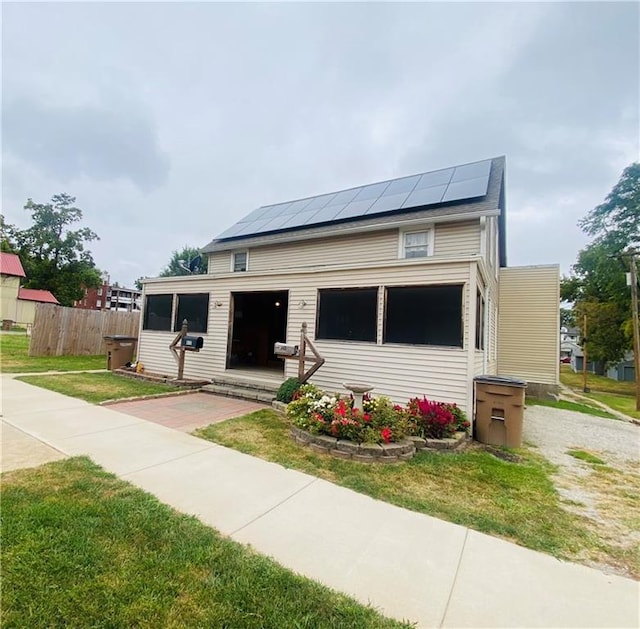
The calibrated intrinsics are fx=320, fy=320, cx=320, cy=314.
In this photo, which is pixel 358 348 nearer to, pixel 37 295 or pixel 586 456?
Result: pixel 586 456

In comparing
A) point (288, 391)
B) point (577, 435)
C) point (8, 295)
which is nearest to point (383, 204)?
point (288, 391)

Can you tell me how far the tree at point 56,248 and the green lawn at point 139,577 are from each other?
3982 cm

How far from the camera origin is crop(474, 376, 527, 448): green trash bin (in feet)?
16.7

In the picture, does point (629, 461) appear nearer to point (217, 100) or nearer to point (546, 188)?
point (217, 100)

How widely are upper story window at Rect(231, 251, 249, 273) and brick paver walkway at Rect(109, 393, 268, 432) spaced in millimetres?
5403

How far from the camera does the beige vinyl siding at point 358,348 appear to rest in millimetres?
5598

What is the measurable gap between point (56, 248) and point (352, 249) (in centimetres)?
3762

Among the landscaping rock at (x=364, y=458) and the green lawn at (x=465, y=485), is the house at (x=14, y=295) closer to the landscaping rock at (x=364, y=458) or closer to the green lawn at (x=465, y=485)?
the green lawn at (x=465, y=485)

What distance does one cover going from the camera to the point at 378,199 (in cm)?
1028

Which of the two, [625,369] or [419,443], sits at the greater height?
[625,369]

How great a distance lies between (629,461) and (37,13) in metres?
13.8

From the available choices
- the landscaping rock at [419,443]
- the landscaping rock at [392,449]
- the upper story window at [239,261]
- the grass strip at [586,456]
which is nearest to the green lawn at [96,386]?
the upper story window at [239,261]

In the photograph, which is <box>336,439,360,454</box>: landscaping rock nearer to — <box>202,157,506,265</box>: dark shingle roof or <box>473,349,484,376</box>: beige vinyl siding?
<box>473,349,484,376</box>: beige vinyl siding

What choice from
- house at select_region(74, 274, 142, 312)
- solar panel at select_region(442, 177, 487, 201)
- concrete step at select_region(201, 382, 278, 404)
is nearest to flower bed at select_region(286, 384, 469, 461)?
concrete step at select_region(201, 382, 278, 404)
